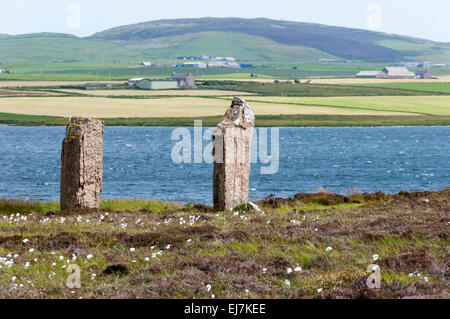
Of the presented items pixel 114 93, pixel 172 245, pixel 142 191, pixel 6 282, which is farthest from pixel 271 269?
pixel 114 93

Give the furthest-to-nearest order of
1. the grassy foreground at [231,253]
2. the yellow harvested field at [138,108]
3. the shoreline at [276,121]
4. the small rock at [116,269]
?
the yellow harvested field at [138,108], the shoreline at [276,121], the small rock at [116,269], the grassy foreground at [231,253]

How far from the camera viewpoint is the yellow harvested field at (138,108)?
493ft

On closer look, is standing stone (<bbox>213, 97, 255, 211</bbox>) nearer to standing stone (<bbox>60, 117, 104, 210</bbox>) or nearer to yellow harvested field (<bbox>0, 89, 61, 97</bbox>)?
standing stone (<bbox>60, 117, 104, 210</bbox>)

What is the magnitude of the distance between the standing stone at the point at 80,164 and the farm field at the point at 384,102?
139386 mm

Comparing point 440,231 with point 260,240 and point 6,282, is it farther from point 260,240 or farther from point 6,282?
point 6,282

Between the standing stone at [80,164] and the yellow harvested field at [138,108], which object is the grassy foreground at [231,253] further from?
the yellow harvested field at [138,108]

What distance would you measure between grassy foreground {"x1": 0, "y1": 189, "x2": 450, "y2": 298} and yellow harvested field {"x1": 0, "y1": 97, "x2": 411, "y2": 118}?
393 feet

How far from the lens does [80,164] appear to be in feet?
95.5

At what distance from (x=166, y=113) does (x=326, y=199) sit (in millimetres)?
120967
